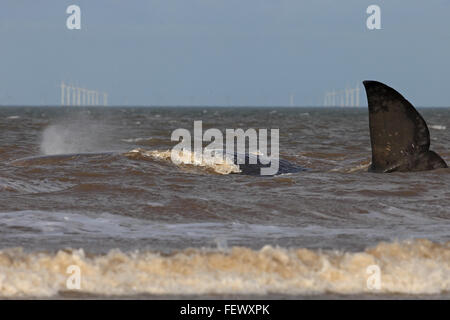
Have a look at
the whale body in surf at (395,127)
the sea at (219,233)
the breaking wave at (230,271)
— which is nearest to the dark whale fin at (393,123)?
the whale body in surf at (395,127)

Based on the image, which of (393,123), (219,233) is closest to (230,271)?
(219,233)

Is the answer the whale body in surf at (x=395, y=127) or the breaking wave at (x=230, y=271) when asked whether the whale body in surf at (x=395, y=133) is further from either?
the breaking wave at (x=230, y=271)

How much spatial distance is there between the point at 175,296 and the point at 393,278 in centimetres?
154

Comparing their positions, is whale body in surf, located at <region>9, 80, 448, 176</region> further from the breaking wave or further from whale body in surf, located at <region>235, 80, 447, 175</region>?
the breaking wave

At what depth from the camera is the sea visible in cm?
531

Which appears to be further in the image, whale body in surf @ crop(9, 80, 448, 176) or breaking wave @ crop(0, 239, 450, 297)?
whale body in surf @ crop(9, 80, 448, 176)

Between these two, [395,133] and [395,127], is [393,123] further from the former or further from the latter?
[395,133]

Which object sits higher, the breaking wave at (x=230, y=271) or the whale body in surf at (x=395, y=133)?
the whale body in surf at (x=395, y=133)

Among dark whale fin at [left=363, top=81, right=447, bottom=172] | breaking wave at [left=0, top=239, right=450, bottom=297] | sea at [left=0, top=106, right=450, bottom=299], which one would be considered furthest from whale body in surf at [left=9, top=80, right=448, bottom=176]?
breaking wave at [left=0, top=239, right=450, bottom=297]

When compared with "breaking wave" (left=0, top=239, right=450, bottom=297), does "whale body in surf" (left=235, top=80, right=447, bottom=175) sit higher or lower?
higher

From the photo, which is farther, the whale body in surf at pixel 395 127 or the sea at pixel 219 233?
the whale body in surf at pixel 395 127

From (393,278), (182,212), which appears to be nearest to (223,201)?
(182,212)

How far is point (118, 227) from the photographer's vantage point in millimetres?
7809

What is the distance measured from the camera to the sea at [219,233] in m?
5.31
